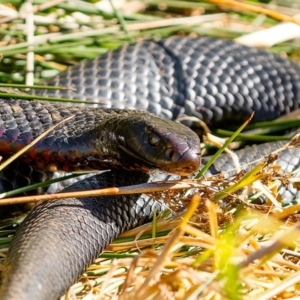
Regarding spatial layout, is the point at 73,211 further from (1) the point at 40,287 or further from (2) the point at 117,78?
(2) the point at 117,78

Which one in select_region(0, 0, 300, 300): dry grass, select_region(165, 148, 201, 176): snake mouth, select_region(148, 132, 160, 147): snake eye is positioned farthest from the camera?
select_region(148, 132, 160, 147): snake eye

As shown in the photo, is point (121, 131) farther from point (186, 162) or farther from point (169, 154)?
point (186, 162)

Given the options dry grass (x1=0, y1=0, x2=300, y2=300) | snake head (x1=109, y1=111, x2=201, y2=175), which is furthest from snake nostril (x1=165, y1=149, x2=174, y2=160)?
dry grass (x1=0, y1=0, x2=300, y2=300)

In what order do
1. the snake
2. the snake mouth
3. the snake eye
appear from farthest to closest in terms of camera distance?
the snake eye < the snake mouth < the snake

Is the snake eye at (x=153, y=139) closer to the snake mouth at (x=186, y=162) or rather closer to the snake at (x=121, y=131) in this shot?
the snake at (x=121, y=131)

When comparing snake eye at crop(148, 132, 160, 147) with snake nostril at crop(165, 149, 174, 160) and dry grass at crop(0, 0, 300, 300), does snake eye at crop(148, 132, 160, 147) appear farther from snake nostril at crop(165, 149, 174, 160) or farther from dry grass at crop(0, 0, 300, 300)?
dry grass at crop(0, 0, 300, 300)

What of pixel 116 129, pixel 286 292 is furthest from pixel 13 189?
pixel 286 292

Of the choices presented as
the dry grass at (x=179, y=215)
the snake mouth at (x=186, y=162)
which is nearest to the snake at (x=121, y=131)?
the snake mouth at (x=186, y=162)
